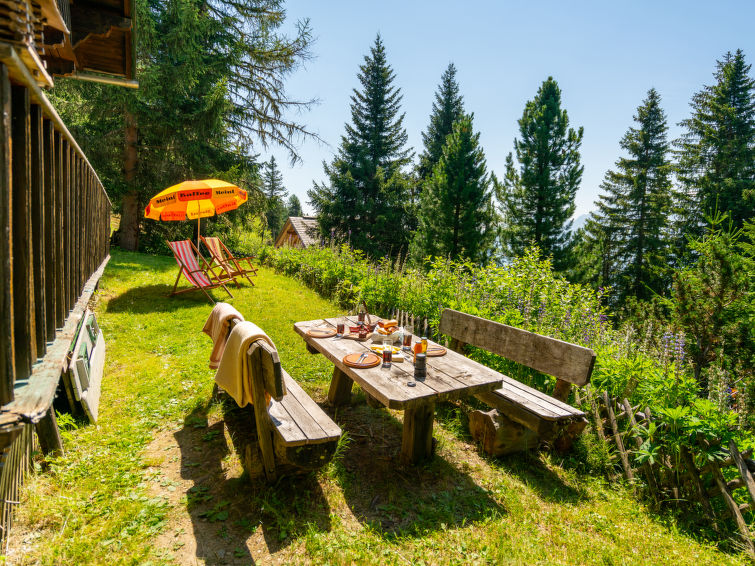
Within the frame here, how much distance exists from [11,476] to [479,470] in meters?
A: 2.96

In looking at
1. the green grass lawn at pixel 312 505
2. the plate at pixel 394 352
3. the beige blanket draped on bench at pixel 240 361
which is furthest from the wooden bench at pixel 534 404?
the beige blanket draped on bench at pixel 240 361

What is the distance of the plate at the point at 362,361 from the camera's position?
9.23 ft

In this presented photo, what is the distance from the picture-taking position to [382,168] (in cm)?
2227

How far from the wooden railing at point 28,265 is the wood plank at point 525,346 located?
318 cm

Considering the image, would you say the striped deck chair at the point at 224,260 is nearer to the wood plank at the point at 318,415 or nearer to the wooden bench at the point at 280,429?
the wood plank at the point at 318,415

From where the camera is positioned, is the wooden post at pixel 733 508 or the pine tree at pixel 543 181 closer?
the wooden post at pixel 733 508

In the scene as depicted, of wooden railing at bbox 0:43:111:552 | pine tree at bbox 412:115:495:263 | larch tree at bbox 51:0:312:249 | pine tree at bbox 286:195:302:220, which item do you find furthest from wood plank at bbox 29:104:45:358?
pine tree at bbox 286:195:302:220

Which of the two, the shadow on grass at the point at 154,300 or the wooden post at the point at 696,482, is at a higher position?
the shadow on grass at the point at 154,300

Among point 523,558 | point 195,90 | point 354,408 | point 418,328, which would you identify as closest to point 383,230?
point 195,90

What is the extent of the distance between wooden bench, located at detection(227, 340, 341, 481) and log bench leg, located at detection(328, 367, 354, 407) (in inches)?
47.6

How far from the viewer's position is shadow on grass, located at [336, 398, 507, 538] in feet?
7.86

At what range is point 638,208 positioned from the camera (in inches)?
985

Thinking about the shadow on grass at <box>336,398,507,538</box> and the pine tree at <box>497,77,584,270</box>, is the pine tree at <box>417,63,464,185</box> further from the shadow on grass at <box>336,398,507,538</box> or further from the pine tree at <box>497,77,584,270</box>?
the shadow on grass at <box>336,398,507,538</box>

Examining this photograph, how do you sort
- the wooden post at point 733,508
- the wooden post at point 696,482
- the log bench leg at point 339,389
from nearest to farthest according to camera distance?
the wooden post at point 733,508 < the wooden post at point 696,482 < the log bench leg at point 339,389
